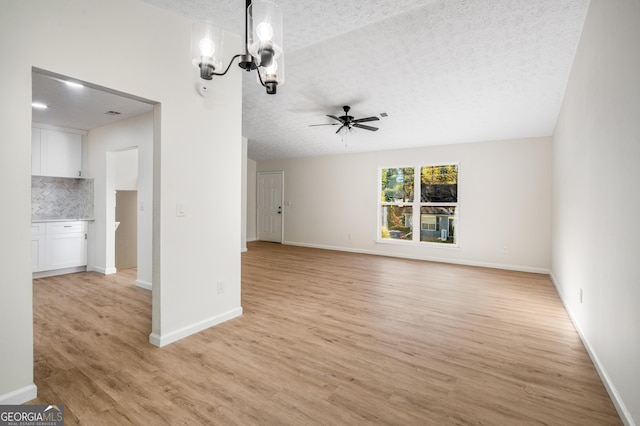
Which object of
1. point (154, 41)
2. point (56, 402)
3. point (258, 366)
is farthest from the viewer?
point (154, 41)

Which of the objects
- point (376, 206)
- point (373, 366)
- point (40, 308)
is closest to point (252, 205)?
point (376, 206)

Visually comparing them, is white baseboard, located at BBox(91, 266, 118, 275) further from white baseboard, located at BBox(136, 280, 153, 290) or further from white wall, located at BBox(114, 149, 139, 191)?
white wall, located at BBox(114, 149, 139, 191)

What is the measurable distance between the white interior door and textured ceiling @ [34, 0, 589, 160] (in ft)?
8.46

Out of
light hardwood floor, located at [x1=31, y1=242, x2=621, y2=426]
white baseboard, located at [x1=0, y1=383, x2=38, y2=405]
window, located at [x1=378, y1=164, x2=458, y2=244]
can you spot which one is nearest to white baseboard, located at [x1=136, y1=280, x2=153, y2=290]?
light hardwood floor, located at [x1=31, y1=242, x2=621, y2=426]

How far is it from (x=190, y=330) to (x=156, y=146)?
161 centimetres

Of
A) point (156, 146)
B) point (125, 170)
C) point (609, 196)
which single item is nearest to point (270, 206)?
point (125, 170)

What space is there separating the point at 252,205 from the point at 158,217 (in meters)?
6.66

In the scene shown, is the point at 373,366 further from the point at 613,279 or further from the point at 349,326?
the point at 613,279

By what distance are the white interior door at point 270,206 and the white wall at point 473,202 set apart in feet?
4.12

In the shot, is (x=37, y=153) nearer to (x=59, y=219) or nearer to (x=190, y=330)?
(x=59, y=219)

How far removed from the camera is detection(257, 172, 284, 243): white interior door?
8664mm

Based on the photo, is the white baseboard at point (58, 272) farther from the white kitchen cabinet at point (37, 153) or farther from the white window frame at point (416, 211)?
the white window frame at point (416, 211)

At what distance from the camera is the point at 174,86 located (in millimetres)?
2504

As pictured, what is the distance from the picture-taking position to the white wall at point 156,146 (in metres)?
1.70
